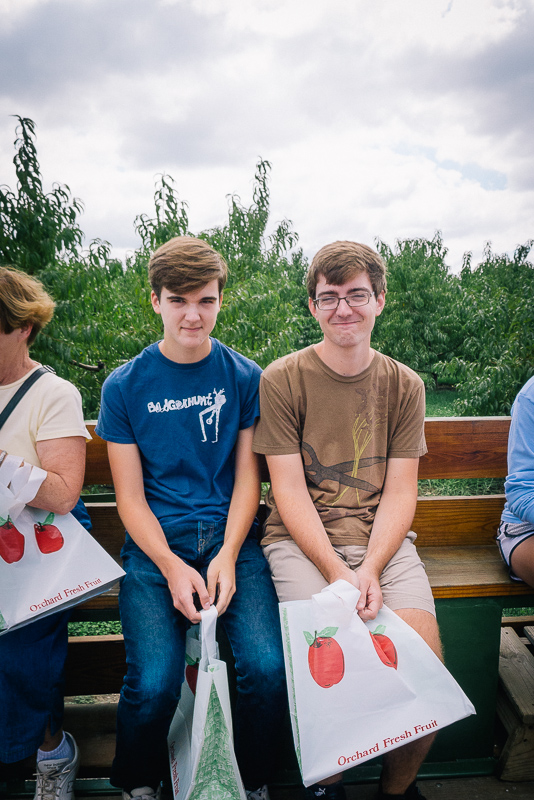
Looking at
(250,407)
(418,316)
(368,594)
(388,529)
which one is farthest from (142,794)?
(418,316)

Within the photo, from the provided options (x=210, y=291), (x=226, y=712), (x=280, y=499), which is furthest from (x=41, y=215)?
(x=226, y=712)

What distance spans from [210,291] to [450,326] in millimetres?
18179

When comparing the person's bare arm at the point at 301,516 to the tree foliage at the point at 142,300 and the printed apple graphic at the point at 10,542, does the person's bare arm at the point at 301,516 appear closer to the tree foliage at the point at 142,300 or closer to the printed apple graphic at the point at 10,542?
the printed apple graphic at the point at 10,542

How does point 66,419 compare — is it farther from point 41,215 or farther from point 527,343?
point 527,343

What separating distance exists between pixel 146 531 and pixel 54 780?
2.90 ft

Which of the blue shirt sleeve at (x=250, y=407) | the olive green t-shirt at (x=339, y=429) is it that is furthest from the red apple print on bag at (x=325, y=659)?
the blue shirt sleeve at (x=250, y=407)

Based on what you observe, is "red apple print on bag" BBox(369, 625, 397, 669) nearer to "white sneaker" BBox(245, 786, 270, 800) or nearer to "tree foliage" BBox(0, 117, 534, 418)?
"white sneaker" BBox(245, 786, 270, 800)

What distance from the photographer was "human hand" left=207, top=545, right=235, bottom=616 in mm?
1660

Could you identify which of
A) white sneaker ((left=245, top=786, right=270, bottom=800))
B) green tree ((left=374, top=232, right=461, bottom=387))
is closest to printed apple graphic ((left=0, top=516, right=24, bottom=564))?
white sneaker ((left=245, top=786, right=270, bottom=800))

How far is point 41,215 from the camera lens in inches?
180

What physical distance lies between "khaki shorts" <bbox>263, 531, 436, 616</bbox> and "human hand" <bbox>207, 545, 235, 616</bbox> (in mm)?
178

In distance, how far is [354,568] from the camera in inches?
72.0

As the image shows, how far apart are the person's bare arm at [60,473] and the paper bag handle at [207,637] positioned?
1.89ft

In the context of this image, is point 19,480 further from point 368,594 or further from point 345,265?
point 345,265
